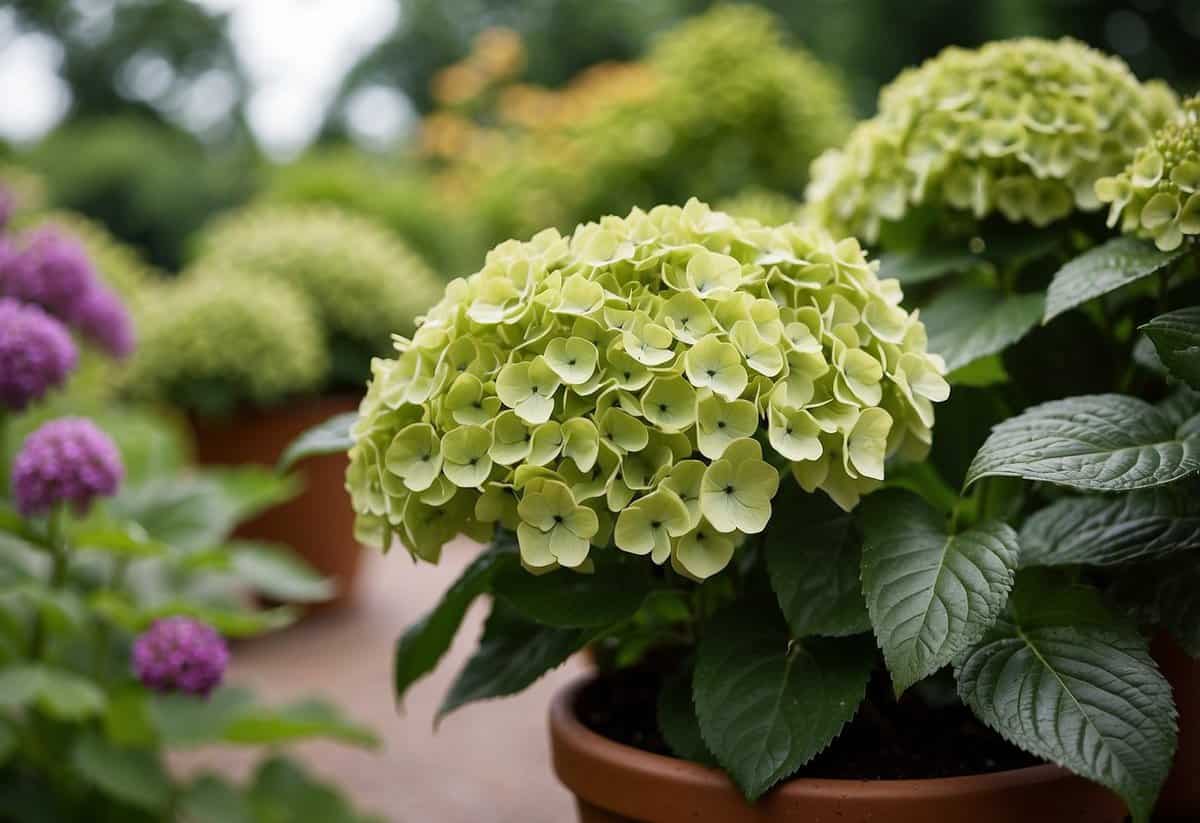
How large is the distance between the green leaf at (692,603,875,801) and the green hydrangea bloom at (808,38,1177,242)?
1.68 ft

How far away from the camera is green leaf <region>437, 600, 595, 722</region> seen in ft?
3.32

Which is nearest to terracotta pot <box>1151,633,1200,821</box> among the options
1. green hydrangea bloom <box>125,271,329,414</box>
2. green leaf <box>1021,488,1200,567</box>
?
green leaf <box>1021,488,1200,567</box>

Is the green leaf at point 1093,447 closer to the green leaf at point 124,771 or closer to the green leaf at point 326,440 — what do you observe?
the green leaf at point 326,440

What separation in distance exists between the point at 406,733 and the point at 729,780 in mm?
1930

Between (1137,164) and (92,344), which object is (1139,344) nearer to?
(1137,164)

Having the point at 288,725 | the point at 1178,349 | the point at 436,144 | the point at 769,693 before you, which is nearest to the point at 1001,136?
the point at 1178,349

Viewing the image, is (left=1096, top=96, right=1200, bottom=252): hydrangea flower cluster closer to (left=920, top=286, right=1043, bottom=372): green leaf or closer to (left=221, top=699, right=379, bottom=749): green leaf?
(left=920, top=286, right=1043, bottom=372): green leaf

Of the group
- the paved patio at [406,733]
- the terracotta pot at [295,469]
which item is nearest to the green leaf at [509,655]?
the paved patio at [406,733]

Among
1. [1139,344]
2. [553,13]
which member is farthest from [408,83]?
[1139,344]

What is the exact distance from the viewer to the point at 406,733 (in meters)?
2.65

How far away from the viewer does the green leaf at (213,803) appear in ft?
5.31

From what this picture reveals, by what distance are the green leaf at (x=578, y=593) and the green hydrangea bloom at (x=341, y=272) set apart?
297cm

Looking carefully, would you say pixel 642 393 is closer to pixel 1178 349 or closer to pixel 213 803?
pixel 1178 349

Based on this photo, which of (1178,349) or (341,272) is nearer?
(1178,349)
